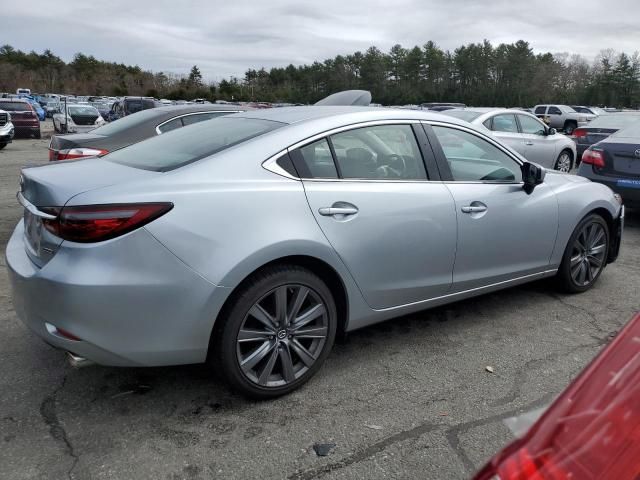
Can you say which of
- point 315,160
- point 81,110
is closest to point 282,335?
point 315,160

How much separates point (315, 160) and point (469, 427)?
1.60 meters

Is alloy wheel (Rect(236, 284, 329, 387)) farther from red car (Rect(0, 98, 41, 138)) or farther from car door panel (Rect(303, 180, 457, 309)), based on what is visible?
red car (Rect(0, 98, 41, 138))

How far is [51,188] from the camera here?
262 cm

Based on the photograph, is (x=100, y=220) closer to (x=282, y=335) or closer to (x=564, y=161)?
(x=282, y=335)

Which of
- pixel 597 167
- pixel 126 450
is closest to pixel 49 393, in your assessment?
pixel 126 450

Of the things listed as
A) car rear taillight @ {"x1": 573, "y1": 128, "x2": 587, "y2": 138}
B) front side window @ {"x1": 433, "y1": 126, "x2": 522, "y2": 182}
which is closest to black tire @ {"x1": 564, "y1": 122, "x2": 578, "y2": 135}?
car rear taillight @ {"x1": 573, "y1": 128, "x2": 587, "y2": 138}

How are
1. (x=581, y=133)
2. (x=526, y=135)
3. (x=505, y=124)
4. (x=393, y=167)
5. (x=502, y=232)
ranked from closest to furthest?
(x=393, y=167), (x=502, y=232), (x=505, y=124), (x=526, y=135), (x=581, y=133)

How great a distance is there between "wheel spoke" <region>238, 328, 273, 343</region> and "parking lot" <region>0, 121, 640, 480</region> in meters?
0.38

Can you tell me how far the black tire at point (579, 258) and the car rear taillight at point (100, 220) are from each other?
11.0 feet

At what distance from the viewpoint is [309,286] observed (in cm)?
288

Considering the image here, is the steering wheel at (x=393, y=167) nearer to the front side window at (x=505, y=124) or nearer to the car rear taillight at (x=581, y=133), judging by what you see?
the front side window at (x=505, y=124)

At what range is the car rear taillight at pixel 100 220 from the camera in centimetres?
242

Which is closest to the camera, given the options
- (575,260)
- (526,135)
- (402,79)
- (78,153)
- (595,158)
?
(575,260)

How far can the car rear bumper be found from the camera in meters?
2.39
